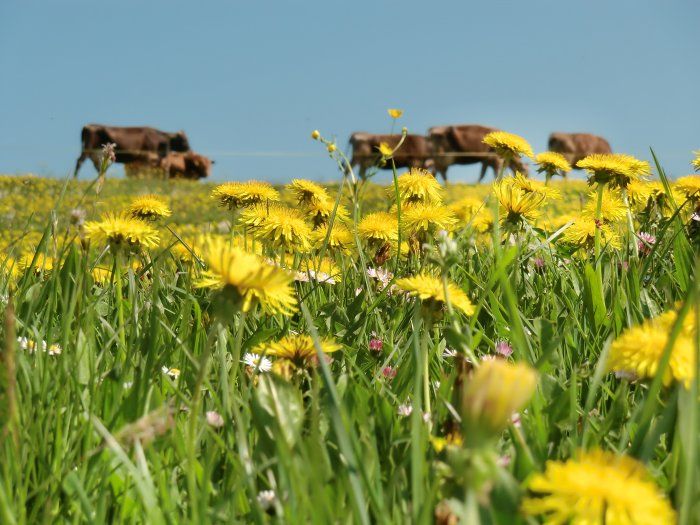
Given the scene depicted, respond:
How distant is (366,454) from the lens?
934 millimetres

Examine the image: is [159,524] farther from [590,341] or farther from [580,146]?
[580,146]

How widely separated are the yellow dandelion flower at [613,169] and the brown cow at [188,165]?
24.4 metres

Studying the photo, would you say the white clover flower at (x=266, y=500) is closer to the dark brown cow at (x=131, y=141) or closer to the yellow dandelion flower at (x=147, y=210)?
the yellow dandelion flower at (x=147, y=210)

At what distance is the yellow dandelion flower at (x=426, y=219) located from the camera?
2125 millimetres

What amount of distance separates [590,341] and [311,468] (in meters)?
1.11

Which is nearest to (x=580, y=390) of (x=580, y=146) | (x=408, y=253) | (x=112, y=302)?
(x=408, y=253)

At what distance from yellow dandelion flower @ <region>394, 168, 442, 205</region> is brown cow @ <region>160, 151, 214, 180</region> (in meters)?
24.1

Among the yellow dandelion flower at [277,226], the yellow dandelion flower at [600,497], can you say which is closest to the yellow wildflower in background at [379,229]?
the yellow dandelion flower at [277,226]

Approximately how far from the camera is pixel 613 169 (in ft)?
7.29

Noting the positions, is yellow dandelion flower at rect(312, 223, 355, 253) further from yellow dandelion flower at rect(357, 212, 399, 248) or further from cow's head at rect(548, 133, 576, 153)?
cow's head at rect(548, 133, 576, 153)

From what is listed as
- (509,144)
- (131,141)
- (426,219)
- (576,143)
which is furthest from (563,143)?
(426,219)

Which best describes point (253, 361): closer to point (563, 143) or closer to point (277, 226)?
point (277, 226)

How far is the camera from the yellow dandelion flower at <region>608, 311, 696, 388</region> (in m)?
0.84

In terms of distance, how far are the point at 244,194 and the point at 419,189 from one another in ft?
2.00
